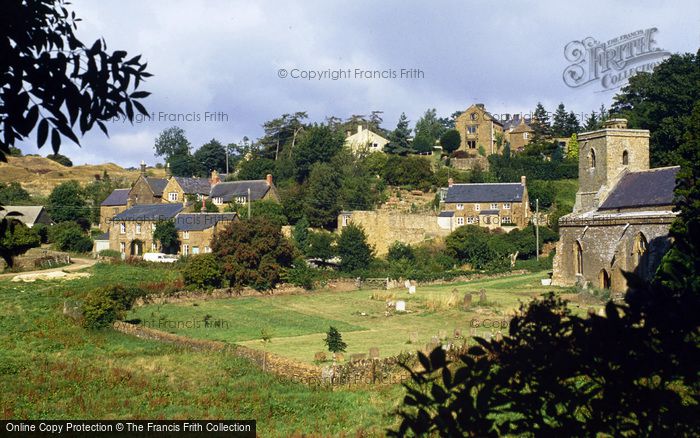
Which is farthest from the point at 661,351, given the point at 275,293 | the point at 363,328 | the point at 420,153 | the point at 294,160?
the point at 420,153

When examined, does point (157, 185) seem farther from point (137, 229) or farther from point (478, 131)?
point (478, 131)

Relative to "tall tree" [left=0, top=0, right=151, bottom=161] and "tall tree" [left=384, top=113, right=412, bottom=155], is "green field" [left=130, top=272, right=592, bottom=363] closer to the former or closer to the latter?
"tall tree" [left=0, top=0, right=151, bottom=161]

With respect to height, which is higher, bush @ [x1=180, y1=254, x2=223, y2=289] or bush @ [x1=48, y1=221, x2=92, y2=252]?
bush @ [x1=48, y1=221, x2=92, y2=252]

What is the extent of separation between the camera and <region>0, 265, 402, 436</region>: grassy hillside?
19.3 meters

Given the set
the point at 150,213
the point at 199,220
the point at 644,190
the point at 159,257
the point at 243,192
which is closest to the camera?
the point at 644,190

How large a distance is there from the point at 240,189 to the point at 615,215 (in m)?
39.3

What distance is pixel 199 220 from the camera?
206ft

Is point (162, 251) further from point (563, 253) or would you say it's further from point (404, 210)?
point (563, 253)

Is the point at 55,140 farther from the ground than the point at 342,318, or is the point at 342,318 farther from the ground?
the point at 55,140

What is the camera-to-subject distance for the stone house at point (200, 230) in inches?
2406

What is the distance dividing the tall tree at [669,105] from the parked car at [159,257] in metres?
37.5

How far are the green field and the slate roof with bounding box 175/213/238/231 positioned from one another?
16.1 meters

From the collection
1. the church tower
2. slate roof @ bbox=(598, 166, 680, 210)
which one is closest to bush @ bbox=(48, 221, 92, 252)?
the church tower

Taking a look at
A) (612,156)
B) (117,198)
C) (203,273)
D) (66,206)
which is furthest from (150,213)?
(612,156)
